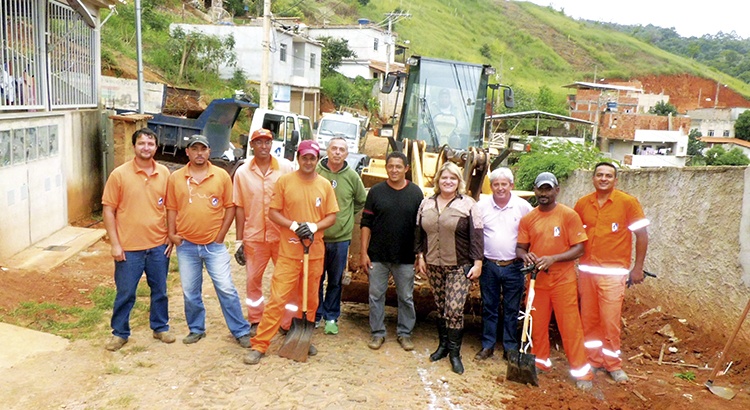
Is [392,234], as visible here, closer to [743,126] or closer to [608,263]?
[608,263]

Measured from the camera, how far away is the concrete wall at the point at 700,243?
5.29m

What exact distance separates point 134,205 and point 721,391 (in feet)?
15.8

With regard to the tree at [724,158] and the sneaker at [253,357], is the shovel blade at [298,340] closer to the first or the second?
the sneaker at [253,357]

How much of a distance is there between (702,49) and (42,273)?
132 metres

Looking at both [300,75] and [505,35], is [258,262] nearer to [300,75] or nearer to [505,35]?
[300,75]

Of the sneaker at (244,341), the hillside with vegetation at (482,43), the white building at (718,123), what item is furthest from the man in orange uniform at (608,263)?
the white building at (718,123)

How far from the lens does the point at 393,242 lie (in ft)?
17.2

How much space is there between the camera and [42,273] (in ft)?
22.9

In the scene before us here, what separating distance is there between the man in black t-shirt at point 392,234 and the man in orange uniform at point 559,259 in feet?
3.26

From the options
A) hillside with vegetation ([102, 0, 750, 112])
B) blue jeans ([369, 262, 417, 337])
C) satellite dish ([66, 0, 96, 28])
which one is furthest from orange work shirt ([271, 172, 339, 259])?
hillside with vegetation ([102, 0, 750, 112])

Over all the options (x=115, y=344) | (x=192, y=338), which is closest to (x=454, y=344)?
(x=192, y=338)

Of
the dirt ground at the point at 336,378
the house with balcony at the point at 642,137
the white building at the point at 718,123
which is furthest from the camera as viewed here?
the white building at the point at 718,123

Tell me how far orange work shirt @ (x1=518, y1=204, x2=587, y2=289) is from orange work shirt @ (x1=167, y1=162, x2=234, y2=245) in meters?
2.64

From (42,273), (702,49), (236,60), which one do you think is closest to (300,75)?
(236,60)
